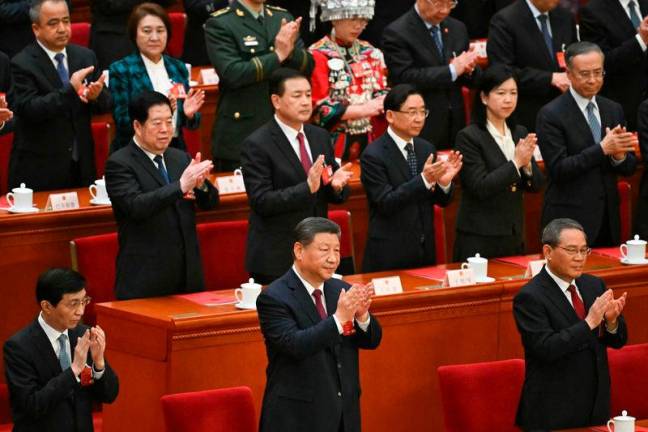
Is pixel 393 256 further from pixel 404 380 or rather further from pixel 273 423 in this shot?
pixel 273 423

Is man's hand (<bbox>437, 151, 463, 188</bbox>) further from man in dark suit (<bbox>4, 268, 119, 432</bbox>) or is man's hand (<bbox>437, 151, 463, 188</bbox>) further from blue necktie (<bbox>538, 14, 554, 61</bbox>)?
man in dark suit (<bbox>4, 268, 119, 432</bbox>)

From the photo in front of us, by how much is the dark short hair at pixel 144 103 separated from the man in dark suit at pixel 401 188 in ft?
3.17

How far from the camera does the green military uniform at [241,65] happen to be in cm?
732

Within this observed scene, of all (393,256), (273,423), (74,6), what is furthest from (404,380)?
(74,6)

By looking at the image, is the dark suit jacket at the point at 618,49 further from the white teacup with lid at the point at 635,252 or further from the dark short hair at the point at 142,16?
the dark short hair at the point at 142,16

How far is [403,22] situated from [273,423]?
306 centimetres

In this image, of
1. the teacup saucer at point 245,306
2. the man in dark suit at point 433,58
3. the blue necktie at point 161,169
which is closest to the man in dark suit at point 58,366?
the teacup saucer at point 245,306

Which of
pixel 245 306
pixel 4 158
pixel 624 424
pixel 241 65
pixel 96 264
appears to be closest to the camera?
pixel 624 424

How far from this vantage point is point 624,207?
24.7ft

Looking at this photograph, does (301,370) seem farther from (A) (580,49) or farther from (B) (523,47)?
(B) (523,47)

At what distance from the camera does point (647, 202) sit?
745cm

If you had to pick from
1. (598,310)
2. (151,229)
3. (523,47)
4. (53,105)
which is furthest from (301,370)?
(523,47)

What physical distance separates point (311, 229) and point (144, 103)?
1201mm

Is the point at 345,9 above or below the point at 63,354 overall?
above
